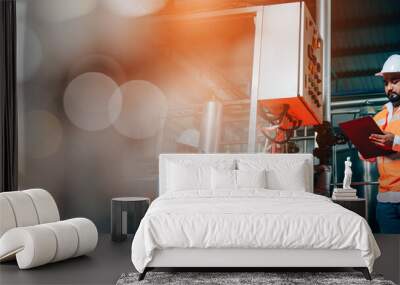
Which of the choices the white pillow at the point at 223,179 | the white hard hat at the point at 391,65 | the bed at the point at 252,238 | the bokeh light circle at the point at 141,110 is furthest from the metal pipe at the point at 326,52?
the bed at the point at 252,238

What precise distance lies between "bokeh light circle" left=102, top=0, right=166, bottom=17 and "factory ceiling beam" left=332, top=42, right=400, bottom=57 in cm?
204

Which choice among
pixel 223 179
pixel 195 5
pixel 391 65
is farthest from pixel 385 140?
pixel 195 5

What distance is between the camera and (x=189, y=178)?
5.45m

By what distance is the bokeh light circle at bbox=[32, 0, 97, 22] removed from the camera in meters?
6.14

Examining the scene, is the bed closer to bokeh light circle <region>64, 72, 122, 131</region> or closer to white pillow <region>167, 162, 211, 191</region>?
white pillow <region>167, 162, 211, 191</region>

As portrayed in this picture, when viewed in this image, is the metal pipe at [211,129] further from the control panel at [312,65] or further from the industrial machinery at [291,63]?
the control panel at [312,65]

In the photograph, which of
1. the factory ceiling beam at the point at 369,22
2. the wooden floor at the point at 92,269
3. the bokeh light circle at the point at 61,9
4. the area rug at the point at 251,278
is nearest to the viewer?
the area rug at the point at 251,278

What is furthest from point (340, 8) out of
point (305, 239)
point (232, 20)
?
point (305, 239)

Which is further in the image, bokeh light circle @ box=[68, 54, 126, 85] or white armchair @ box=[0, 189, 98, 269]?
bokeh light circle @ box=[68, 54, 126, 85]

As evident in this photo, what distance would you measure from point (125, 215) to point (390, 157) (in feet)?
9.55

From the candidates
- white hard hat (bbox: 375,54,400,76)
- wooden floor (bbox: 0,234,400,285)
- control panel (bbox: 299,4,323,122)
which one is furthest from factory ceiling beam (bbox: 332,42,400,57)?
wooden floor (bbox: 0,234,400,285)

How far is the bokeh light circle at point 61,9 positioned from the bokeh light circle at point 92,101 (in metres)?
0.71

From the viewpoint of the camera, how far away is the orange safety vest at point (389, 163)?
19.0 ft

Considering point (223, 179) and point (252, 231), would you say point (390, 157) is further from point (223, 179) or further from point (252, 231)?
point (252, 231)
